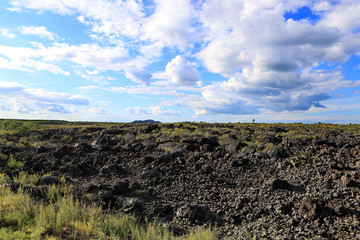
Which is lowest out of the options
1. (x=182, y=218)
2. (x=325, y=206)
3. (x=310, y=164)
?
(x=182, y=218)

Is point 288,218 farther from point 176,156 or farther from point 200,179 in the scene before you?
point 176,156

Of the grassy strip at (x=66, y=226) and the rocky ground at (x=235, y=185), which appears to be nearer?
the grassy strip at (x=66, y=226)

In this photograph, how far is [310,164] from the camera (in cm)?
1009

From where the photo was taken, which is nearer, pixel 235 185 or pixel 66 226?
pixel 66 226

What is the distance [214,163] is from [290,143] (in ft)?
16.1

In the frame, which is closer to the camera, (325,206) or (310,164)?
(325,206)

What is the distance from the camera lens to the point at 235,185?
382 inches

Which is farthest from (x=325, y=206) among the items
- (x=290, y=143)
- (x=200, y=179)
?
(x=290, y=143)

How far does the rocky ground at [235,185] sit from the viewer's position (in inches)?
255

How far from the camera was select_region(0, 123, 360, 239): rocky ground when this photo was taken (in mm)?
6465

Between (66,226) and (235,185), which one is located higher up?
(235,185)

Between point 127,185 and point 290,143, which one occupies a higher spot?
point 290,143

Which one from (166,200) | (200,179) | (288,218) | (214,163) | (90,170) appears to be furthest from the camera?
(90,170)

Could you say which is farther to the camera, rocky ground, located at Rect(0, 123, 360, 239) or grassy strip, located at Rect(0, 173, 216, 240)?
rocky ground, located at Rect(0, 123, 360, 239)
